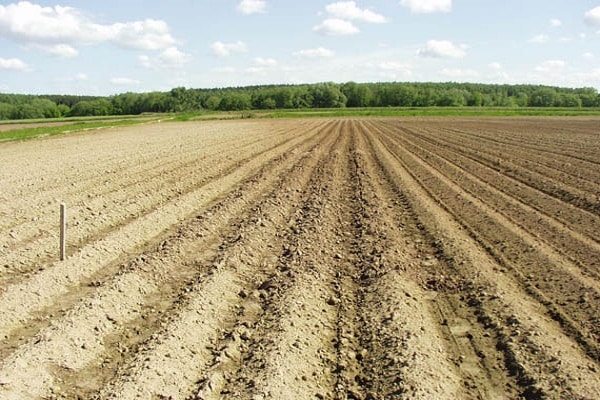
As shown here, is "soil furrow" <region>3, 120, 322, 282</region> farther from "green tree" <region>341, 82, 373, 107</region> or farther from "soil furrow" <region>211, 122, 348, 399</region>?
"green tree" <region>341, 82, 373, 107</region>

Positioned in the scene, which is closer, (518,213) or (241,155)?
(518,213)

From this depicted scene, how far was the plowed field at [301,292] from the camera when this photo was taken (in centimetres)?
499

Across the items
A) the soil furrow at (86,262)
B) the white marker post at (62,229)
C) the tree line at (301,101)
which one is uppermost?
the tree line at (301,101)

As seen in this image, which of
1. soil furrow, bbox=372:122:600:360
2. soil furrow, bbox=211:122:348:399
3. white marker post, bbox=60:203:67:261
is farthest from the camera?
white marker post, bbox=60:203:67:261

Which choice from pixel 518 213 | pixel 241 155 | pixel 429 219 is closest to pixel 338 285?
pixel 429 219

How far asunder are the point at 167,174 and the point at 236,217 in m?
7.28

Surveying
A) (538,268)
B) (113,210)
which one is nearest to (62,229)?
(113,210)

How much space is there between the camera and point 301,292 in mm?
7113

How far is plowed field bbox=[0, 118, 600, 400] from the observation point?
499 cm

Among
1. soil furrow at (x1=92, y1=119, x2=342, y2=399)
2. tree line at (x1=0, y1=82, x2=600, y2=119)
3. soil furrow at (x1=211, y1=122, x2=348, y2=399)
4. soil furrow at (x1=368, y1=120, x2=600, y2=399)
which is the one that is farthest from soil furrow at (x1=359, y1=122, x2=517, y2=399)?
tree line at (x1=0, y1=82, x2=600, y2=119)

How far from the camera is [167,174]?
18188 millimetres

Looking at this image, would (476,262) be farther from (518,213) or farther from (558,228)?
(518,213)

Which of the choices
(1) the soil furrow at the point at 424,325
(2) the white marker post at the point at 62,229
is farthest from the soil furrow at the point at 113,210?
(1) the soil furrow at the point at 424,325

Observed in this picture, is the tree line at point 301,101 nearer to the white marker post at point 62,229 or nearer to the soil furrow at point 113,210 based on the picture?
the soil furrow at point 113,210
